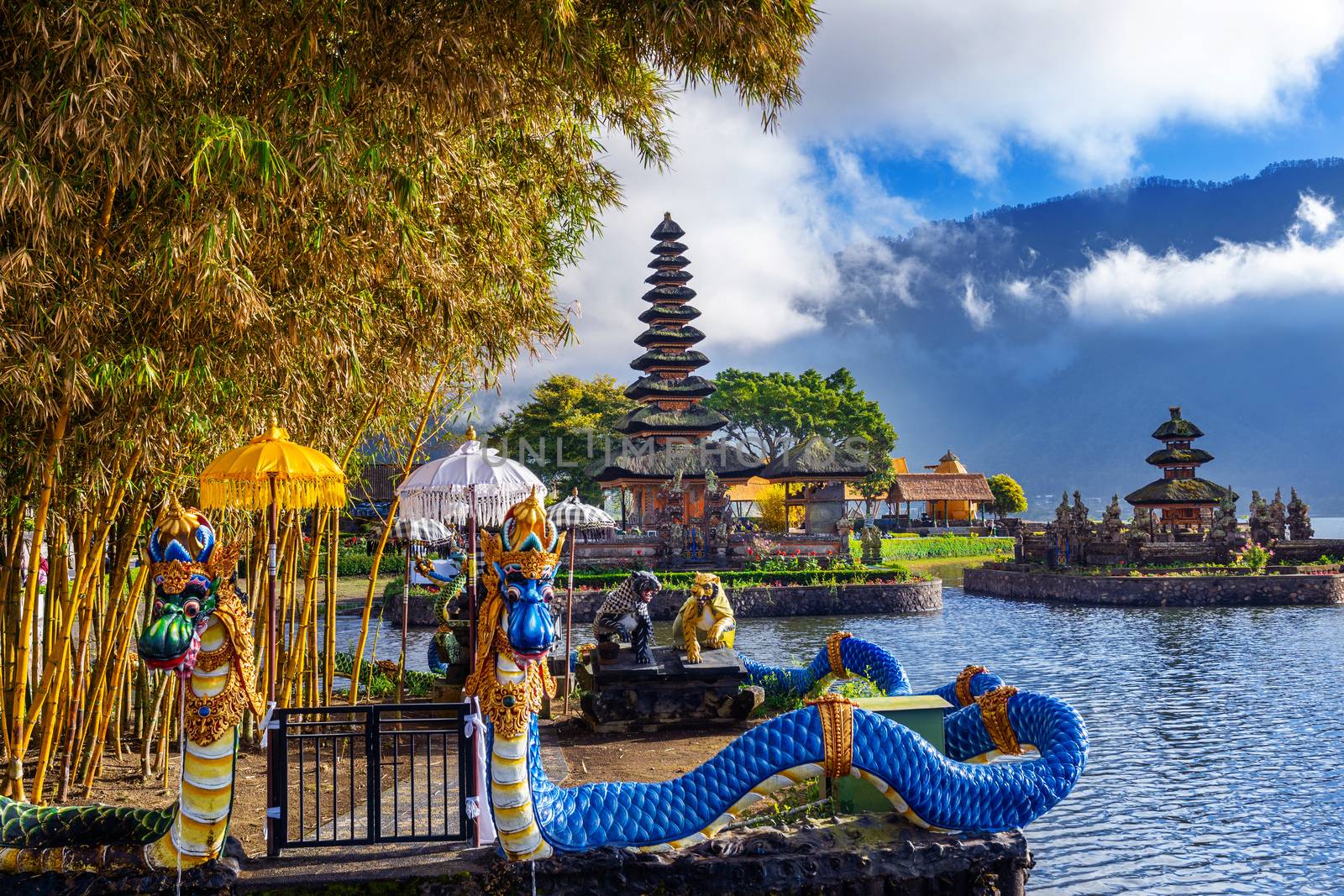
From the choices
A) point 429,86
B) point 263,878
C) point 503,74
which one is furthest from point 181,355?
point 263,878

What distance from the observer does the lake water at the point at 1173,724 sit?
7996 mm

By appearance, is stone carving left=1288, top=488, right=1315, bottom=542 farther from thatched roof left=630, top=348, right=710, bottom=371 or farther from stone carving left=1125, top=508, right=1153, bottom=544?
thatched roof left=630, top=348, right=710, bottom=371

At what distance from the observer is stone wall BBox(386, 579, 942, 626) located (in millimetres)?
25625

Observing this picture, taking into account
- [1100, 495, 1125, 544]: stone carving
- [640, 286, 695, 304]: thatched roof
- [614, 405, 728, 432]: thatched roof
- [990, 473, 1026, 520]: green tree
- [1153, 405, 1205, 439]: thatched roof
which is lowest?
[1100, 495, 1125, 544]: stone carving

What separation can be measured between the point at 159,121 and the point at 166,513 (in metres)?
1.88

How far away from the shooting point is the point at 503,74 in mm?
5867

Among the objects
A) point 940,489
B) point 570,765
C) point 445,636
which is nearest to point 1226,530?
point 940,489

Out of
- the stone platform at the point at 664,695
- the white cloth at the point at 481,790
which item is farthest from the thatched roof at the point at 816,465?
the white cloth at the point at 481,790

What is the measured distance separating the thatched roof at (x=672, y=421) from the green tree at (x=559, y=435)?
9.79ft

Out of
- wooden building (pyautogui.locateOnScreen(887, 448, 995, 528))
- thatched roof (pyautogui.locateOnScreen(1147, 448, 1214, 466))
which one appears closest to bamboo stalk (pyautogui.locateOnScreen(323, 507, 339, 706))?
thatched roof (pyautogui.locateOnScreen(1147, 448, 1214, 466))

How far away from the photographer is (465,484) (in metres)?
8.40

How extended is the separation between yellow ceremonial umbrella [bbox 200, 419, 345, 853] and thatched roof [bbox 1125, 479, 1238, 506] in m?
33.1

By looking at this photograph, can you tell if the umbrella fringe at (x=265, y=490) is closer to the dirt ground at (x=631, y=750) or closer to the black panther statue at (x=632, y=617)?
the dirt ground at (x=631, y=750)

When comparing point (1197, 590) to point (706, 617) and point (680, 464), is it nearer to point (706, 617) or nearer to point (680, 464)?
point (680, 464)
